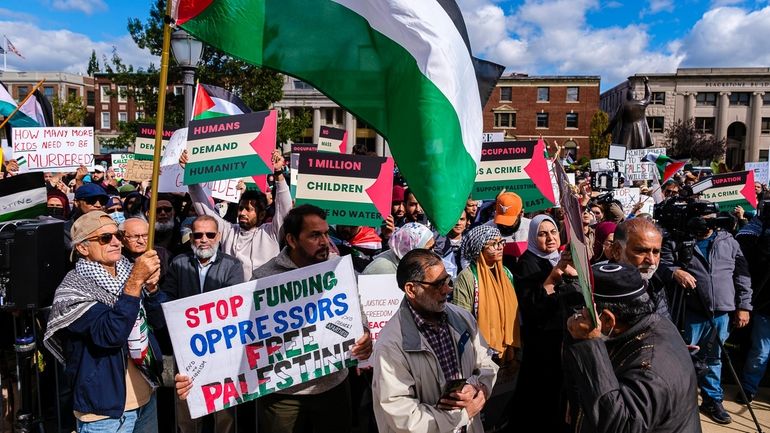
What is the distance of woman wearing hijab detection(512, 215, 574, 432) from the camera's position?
4.49 m

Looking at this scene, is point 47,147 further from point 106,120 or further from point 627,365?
point 106,120

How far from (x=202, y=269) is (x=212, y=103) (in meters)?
3.62

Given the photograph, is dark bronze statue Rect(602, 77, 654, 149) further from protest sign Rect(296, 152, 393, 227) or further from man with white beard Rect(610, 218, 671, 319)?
man with white beard Rect(610, 218, 671, 319)

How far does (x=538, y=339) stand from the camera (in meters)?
4.59

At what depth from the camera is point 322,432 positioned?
3514mm

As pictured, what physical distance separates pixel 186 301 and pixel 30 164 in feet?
23.8

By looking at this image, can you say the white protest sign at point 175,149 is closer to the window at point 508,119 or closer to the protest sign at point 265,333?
the protest sign at point 265,333

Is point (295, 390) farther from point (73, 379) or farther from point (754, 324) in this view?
point (754, 324)

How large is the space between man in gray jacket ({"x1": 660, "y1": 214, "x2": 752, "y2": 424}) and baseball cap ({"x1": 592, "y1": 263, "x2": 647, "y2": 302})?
3.30 meters

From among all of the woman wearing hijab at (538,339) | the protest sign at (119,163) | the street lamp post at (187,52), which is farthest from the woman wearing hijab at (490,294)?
the protest sign at (119,163)

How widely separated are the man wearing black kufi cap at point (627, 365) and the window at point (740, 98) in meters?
82.3

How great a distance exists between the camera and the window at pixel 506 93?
69688 mm

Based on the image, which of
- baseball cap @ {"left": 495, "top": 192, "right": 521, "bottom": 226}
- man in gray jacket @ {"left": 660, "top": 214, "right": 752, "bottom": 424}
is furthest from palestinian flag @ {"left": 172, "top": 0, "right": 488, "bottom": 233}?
man in gray jacket @ {"left": 660, "top": 214, "right": 752, "bottom": 424}

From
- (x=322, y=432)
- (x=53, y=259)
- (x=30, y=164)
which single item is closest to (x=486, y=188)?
(x=322, y=432)
